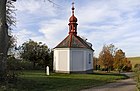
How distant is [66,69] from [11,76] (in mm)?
23655

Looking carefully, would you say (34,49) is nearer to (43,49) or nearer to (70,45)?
(43,49)

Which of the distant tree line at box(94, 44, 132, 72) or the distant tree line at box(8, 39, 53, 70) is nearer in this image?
the distant tree line at box(94, 44, 132, 72)

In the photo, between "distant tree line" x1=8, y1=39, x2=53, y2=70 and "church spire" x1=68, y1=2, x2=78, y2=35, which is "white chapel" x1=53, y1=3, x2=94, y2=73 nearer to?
"church spire" x1=68, y1=2, x2=78, y2=35

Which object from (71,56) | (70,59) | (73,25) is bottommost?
(70,59)

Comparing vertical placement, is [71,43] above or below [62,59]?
above

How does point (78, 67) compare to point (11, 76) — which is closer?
point (11, 76)

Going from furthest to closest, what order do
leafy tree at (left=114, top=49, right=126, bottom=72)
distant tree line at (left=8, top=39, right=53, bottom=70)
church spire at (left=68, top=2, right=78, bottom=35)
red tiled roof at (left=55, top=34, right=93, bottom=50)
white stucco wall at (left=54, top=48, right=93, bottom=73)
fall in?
1. distant tree line at (left=8, top=39, right=53, bottom=70)
2. leafy tree at (left=114, top=49, right=126, bottom=72)
3. church spire at (left=68, top=2, right=78, bottom=35)
4. red tiled roof at (left=55, top=34, right=93, bottom=50)
5. white stucco wall at (left=54, top=48, right=93, bottom=73)

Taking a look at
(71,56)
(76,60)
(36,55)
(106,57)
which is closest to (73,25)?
(71,56)

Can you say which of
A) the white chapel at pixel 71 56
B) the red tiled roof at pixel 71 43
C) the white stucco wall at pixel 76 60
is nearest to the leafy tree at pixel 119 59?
the white chapel at pixel 71 56

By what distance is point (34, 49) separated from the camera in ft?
217

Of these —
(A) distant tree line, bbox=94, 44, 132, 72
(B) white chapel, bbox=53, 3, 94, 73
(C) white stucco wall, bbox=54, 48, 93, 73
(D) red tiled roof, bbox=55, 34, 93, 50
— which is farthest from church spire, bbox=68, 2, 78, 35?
(A) distant tree line, bbox=94, 44, 132, 72

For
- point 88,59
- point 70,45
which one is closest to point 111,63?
point 88,59

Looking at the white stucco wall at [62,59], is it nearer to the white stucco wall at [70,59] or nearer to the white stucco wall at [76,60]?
the white stucco wall at [70,59]

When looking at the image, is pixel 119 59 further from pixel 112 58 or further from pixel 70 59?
pixel 70 59
